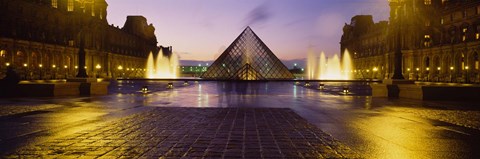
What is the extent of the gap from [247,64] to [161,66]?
65440 mm

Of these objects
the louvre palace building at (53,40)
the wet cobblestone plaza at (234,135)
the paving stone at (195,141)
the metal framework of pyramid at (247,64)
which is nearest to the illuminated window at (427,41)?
the metal framework of pyramid at (247,64)

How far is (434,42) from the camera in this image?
57031mm

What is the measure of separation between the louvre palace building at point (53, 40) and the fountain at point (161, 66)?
61.5 feet

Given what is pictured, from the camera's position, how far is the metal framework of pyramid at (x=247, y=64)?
47.4m

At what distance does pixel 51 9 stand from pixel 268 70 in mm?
29831

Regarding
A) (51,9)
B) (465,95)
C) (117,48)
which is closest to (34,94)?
(465,95)

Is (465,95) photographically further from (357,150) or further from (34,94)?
(34,94)

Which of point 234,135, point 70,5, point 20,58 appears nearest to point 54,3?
point 70,5

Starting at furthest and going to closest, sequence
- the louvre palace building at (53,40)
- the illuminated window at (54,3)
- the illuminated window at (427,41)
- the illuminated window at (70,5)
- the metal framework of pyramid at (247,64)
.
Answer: the illuminated window at (427,41), the illuminated window at (70,5), the illuminated window at (54,3), the metal framework of pyramid at (247,64), the louvre palace building at (53,40)

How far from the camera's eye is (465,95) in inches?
593

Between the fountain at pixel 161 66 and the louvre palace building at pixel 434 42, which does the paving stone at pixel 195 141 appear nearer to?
the louvre palace building at pixel 434 42

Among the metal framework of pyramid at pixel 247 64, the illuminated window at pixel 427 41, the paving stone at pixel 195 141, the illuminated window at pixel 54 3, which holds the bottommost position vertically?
the paving stone at pixel 195 141

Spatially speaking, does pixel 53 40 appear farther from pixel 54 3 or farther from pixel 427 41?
pixel 427 41

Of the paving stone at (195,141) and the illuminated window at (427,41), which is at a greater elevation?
the illuminated window at (427,41)
